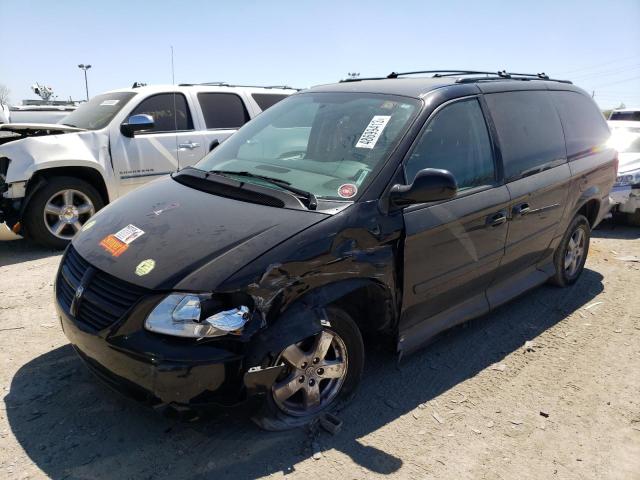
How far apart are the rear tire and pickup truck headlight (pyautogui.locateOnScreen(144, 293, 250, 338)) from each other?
11.1 ft

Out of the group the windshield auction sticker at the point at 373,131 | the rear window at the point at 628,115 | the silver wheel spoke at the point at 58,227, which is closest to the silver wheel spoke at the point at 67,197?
the silver wheel spoke at the point at 58,227

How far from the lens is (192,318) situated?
94.2 inches

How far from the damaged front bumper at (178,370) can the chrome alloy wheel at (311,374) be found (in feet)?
0.60

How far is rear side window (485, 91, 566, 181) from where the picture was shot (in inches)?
149

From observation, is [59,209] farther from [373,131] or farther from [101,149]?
[373,131]

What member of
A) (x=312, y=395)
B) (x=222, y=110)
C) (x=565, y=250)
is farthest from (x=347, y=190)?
(x=222, y=110)

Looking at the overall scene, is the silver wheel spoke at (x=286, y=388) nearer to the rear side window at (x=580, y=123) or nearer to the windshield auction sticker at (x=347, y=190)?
the windshield auction sticker at (x=347, y=190)

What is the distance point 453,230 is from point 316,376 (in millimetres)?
1265

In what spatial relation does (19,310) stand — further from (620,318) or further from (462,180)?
(620,318)

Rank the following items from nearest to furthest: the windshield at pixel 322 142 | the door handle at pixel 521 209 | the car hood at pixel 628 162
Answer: the windshield at pixel 322 142 < the door handle at pixel 521 209 < the car hood at pixel 628 162

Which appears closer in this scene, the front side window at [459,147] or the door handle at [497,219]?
the front side window at [459,147]

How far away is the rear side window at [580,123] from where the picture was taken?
4508 mm

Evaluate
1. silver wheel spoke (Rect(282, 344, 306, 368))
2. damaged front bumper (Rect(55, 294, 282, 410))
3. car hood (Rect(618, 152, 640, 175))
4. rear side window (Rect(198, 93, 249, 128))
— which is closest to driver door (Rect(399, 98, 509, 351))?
silver wheel spoke (Rect(282, 344, 306, 368))

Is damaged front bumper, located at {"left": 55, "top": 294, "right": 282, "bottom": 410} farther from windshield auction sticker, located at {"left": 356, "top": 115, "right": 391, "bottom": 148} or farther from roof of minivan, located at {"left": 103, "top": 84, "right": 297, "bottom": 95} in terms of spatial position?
roof of minivan, located at {"left": 103, "top": 84, "right": 297, "bottom": 95}
